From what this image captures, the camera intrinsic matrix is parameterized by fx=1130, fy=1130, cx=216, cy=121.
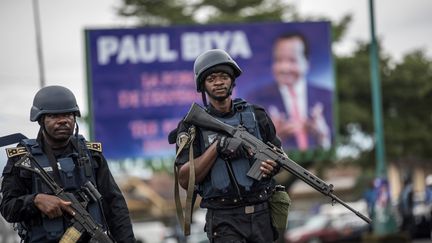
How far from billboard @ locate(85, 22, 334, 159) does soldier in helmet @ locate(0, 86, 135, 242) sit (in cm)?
1692

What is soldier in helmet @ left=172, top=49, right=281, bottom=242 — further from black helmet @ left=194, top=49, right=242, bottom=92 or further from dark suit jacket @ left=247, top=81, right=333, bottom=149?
dark suit jacket @ left=247, top=81, right=333, bottom=149

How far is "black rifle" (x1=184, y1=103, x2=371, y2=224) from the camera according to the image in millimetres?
6715

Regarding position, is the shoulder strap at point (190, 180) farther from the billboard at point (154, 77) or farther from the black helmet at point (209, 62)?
the billboard at point (154, 77)

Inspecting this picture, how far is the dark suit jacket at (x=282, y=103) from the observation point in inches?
969

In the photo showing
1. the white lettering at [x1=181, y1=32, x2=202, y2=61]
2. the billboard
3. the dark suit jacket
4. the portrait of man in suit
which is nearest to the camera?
the billboard

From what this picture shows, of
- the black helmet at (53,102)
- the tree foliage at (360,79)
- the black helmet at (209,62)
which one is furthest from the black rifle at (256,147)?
the tree foliage at (360,79)

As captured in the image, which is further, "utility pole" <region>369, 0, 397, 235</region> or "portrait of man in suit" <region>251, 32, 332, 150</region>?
"portrait of man in suit" <region>251, 32, 332, 150</region>

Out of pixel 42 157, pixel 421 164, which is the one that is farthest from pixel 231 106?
pixel 421 164

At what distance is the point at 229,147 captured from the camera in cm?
663

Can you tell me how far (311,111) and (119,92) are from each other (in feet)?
14.1

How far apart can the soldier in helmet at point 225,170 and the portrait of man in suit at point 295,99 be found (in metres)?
17.7

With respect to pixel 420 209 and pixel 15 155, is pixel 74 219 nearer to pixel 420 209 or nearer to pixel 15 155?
pixel 15 155

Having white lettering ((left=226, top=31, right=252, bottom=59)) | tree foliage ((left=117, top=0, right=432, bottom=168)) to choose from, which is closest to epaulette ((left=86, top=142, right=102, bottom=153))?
white lettering ((left=226, top=31, right=252, bottom=59))

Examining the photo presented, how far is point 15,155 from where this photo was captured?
6.51 m
